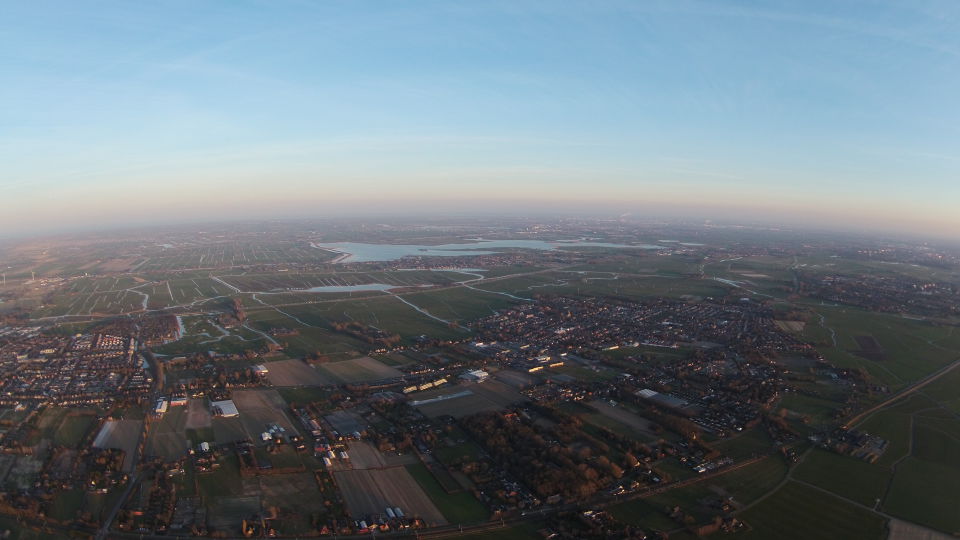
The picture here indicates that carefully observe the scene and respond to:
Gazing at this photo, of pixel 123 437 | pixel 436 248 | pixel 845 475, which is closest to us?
pixel 845 475

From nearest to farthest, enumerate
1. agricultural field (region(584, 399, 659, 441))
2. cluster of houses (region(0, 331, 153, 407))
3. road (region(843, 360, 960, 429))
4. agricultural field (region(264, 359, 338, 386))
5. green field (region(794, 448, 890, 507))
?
1. green field (region(794, 448, 890, 507))
2. agricultural field (region(584, 399, 659, 441))
3. road (region(843, 360, 960, 429))
4. cluster of houses (region(0, 331, 153, 407))
5. agricultural field (region(264, 359, 338, 386))

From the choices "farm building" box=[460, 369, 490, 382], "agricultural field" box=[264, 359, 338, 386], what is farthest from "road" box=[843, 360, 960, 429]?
"agricultural field" box=[264, 359, 338, 386]

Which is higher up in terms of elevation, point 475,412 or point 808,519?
point 475,412

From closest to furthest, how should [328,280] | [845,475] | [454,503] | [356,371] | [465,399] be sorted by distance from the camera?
[454,503] → [845,475] → [465,399] → [356,371] → [328,280]

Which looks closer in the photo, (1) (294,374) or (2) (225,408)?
(2) (225,408)

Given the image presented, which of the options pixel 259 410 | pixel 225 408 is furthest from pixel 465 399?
pixel 225 408

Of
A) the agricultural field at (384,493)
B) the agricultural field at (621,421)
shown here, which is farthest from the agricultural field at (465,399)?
the agricultural field at (384,493)

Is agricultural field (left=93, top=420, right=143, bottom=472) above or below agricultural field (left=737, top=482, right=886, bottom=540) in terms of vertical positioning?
above

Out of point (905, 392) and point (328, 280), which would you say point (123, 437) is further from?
point (328, 280)

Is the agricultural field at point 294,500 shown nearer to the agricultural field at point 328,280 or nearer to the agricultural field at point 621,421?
the agricultural field at point 621,421

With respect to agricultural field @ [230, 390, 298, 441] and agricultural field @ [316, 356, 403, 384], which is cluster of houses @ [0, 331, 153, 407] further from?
agricultural field @ [316, 356, 403, 384]
